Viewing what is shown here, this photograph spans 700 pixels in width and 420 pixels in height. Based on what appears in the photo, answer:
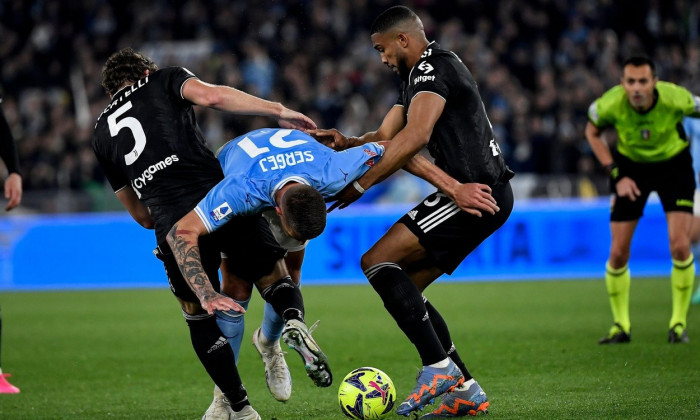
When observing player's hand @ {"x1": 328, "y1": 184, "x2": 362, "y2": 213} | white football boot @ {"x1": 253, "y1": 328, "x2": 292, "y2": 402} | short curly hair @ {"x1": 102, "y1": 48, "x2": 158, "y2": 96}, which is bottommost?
white football boot @ {"x1": 253, "y1": 328, "x2": 292, "y2": 402}

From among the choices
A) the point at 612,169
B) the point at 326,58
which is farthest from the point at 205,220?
the point at 326,58

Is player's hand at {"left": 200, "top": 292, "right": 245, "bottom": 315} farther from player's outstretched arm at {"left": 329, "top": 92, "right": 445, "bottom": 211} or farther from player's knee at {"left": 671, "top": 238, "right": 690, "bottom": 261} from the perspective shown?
player's knee at {"left": 671, "top": 238, "right": 690, "bottom": 261}

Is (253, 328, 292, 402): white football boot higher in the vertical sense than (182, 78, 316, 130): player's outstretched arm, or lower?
lower

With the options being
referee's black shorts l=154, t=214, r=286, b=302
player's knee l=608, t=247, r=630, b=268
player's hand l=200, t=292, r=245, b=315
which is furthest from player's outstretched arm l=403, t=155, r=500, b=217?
player's knee l=608, t=247, r=630, b=268

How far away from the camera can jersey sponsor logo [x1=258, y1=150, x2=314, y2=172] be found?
531 cm

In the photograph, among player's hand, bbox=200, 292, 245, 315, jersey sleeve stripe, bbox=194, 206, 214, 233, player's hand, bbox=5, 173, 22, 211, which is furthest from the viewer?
player's hand, bbox=5, 173, 22, 211

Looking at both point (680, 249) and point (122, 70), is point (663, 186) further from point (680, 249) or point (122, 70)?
point (122, 70)

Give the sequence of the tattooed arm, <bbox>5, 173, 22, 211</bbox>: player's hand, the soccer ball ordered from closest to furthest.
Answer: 1. the tattooed arm
2. the soccer ball
3. <bbox>5, 173, 22, 211</bbox>: player's hand

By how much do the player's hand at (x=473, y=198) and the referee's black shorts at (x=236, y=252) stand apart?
1.14 metres

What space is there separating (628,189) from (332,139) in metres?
3.39

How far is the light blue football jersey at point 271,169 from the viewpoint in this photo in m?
5.12

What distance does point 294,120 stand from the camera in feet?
18.4

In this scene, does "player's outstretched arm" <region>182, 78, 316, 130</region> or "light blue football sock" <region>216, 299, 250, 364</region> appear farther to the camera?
"light blue football sock" <region>216, 299, 250, 364</region>

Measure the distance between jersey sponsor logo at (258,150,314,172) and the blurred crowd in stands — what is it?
1173 cm
